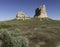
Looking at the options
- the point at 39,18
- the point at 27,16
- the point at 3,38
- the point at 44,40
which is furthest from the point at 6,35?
the point at 27,16

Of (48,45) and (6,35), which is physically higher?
(6,35)

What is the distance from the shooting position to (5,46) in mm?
23656

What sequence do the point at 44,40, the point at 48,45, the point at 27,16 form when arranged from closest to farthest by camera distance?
the point at 48,45
the point at 44,40
the point at 27,16

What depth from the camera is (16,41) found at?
23.0 meters

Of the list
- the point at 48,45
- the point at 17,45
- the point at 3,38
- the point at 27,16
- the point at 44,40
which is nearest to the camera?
the point at 17,45

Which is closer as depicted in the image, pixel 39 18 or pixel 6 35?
pixel 6 35

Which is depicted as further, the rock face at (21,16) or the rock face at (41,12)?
the rock face at (21,16)

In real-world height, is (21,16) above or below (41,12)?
below

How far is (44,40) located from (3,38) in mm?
8640

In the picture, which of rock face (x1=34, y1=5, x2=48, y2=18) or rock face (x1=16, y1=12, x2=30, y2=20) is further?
rock face (x1=16, y1=12, x2=30, y2=20)

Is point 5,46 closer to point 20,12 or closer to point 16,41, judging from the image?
point 16,41

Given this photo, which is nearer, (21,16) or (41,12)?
(41,12)

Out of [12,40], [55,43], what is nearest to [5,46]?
→ [12,40]

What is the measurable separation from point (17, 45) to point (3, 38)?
3.28 meters
